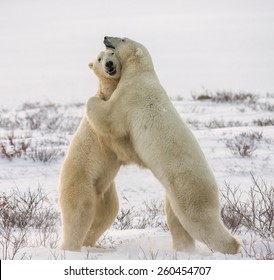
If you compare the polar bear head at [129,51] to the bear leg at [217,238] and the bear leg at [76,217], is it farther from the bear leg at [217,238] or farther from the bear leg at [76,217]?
the bear leg at [217,238]

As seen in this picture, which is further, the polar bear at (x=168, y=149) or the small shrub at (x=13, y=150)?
the small shrub at (x=13, y=150)

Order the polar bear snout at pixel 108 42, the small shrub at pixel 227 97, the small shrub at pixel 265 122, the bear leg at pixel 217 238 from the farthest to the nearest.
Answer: the small shrub at pixel 227 97 < the small shrub at pixel 265 122 < the polar bear snout at pixel 108 42 < the bear leg at pixel 217 238

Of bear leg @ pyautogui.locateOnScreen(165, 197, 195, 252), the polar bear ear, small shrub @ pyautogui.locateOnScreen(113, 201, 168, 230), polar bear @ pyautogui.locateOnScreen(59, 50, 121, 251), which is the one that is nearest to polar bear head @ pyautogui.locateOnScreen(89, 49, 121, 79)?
polar bear @ pyautogui.locateOnScreen(59, 50, 121, 251)

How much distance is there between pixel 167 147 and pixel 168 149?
0.02 metres

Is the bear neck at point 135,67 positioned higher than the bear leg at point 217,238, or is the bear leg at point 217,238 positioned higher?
the bear neck at point 135,67

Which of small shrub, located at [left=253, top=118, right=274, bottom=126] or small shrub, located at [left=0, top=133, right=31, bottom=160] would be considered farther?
small shrub, located at [left=253, top=118, right=274, bottom=126]

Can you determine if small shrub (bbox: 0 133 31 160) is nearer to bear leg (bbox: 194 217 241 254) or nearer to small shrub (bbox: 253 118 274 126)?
small shrub (bbox: 253 118 274 126)

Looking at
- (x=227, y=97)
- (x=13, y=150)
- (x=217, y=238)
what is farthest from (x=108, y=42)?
(x=227, y=97)

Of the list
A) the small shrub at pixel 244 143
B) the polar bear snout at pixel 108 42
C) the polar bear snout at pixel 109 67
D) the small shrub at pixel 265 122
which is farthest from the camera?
the small shrub at pixel 265 122

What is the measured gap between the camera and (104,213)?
16.4 ft

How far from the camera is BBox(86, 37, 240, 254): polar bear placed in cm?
421

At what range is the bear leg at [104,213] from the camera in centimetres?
501


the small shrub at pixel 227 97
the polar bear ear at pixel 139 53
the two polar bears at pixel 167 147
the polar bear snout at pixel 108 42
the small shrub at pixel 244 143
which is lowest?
the small shrub at pixel 227 97

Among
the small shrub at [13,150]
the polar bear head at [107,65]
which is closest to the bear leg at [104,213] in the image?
the polar bear head at [107,65]
